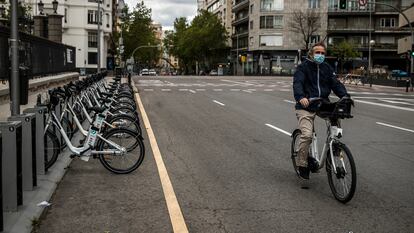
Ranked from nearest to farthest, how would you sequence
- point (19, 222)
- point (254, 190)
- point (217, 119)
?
point (19, 222) < point (254, 190) < point (217, 119)

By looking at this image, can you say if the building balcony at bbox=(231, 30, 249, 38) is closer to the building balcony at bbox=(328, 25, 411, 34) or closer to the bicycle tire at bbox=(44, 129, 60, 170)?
the building balcony at bbox=(328, 25, 411, 34)

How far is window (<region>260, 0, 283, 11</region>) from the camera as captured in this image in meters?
87.2

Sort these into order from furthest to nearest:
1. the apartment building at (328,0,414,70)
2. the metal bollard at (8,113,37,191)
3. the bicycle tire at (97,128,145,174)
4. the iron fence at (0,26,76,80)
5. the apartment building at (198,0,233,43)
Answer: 1. the apartment building at (198,0,233,43)
2. the apartment building at (328,0,414,70)
3. the iron fence at (0,26,76,80)
4. the bicycle tire at (97,128,145,174)
5. the metal bollard at (8,113,37,191)

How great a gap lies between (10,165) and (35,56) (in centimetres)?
1667

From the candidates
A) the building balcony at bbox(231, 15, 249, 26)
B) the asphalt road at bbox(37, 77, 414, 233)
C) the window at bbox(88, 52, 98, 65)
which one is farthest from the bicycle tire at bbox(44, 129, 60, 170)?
the building balcony at bbox(231, 15, 249, 26)

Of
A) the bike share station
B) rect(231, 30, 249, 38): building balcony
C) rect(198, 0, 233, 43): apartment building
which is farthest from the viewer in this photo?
rect(198, 0, 233, 43): apartment building

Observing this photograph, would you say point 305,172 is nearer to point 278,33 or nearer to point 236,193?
point 236,193

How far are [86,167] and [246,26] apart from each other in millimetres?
91323

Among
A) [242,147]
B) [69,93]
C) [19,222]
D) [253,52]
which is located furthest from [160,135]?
[253,52]

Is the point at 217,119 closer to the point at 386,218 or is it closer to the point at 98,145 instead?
the point at 98,145

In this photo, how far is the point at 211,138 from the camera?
38.1 ft

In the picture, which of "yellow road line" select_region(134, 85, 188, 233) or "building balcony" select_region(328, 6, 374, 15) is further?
"building balcony" select_region(328, 6, 374, 15)

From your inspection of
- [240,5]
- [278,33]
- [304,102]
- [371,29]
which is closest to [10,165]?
[304,102]

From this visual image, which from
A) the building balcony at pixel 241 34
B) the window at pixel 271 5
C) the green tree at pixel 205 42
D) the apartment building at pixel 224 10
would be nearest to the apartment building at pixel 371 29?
the window at pixel 271 5
